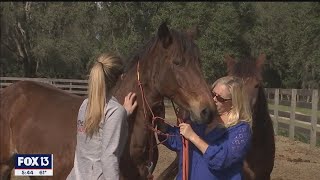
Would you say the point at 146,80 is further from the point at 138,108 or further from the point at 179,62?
the point at 179,62

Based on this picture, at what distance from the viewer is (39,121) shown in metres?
4.18

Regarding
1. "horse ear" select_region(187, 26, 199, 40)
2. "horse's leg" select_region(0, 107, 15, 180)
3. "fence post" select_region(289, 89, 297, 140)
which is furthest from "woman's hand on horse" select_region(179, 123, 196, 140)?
"fence post" select_region(289, 89, 297, 140)

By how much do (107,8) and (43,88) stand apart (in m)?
27.7

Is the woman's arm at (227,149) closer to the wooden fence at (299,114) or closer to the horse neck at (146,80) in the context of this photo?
the horse neck at (146,80)

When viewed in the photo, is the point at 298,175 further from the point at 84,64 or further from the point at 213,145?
the point at 84,64

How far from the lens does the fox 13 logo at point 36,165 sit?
12.6 ft

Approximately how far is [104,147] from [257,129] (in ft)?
7.79

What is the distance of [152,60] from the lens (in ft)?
10.5

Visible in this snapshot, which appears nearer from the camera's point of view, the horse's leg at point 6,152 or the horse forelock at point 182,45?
the horse forelock at point 182,45

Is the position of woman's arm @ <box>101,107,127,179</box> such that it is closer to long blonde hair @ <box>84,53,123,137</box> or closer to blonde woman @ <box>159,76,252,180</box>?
long blonde hair @ <box>84,53,123,137</box>

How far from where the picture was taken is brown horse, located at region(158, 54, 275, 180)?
436 cm

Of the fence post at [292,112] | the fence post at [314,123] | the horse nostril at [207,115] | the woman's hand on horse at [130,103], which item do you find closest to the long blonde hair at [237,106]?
the horse nostril at [207,115]

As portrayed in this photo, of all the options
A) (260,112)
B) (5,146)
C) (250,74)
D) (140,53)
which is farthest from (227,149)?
(5,146)

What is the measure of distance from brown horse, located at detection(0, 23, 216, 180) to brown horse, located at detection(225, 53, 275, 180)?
1.25 metres
